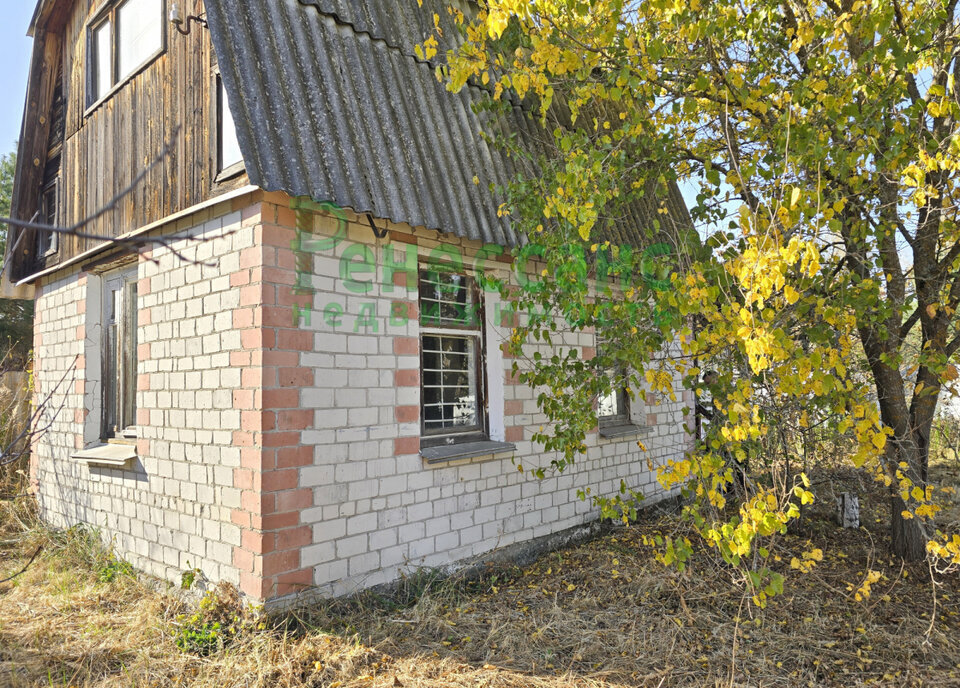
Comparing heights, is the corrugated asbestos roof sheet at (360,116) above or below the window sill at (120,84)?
below

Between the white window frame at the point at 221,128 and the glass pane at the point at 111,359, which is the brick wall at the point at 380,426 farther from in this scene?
the glass pane at the point at 111,359

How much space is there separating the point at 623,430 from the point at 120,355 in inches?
226

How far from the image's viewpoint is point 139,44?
6191 millimetres

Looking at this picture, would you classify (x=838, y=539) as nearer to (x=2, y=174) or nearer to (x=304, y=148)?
(x=304, y=148)

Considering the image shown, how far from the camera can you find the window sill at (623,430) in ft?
24.6

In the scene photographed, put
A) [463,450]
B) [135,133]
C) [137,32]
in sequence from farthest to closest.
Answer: [137,32], [135,133], [463,450]

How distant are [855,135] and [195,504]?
556 cm

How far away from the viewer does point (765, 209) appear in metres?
3.93

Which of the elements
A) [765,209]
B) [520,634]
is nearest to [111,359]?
[520,634]

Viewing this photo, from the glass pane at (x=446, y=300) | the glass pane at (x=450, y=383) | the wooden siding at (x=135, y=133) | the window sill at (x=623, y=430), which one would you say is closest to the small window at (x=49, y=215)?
the wooden siding at (x=135, y=133)

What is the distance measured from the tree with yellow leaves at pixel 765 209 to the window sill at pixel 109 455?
12.2ft

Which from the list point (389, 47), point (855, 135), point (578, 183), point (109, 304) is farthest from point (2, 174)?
point (855, 135)

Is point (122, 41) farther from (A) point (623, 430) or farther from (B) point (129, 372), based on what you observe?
(A) point (623, 430)

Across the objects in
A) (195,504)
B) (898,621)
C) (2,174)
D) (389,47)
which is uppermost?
(2,174)
